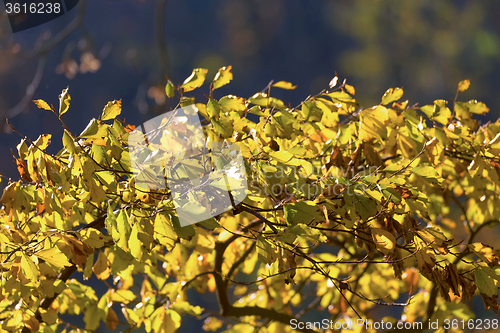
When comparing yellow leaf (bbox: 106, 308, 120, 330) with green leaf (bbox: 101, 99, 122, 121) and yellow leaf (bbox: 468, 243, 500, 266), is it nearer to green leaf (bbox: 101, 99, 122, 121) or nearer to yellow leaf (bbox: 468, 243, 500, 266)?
green leaf (bbox: 101, 99, 122, 121)

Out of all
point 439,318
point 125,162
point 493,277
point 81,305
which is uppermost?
point 125,162

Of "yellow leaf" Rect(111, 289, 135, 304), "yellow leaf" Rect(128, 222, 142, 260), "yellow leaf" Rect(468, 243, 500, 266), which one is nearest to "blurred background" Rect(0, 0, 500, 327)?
"yellow leaf" Rect(111, 289, 135, 304)

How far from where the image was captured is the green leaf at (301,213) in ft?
2.20

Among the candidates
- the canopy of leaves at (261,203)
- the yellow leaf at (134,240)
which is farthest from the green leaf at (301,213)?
the yellow leaf at (134,240)

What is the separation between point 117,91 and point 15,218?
355 cm

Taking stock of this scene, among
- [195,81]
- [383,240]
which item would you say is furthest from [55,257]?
[383,240]

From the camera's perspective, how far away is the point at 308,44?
488cm

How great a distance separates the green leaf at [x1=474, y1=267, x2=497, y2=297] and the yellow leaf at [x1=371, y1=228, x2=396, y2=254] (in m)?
0.19

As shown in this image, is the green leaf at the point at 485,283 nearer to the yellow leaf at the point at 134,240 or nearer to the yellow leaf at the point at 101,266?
the yellow leaf at the point at 134,240

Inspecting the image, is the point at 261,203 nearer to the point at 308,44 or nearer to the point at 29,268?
the point at 29,268

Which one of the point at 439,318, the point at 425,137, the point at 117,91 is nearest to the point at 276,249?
the point at 425,137

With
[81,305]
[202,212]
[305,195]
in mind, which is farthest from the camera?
[81,305]

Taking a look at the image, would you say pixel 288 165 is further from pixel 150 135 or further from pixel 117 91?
pixel 117 91

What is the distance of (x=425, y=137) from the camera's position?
1.07 metres
